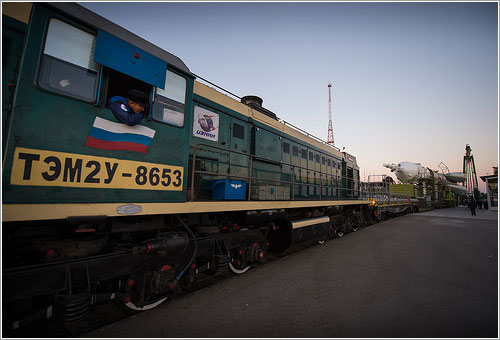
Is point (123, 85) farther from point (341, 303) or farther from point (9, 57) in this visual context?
point (341, 303)

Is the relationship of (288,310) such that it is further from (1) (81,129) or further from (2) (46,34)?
(2) (46,34)

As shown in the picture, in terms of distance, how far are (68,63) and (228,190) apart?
2.72 meters

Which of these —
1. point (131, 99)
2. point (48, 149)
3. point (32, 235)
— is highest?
point (131, 99)

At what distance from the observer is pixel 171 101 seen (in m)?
3.21

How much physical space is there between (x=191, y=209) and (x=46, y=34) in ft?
8.39

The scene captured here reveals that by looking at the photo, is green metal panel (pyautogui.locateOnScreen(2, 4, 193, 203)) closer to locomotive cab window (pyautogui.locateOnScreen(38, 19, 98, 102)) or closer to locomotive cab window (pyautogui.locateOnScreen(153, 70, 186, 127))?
locomotive cab window (pyautogui.locateOnScreen(38, 19, 98, 102))

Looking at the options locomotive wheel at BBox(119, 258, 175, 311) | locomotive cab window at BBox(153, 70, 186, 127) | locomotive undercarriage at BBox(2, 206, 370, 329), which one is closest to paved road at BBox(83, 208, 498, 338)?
locomotive wheel at BBox(119, 258, 175, 311)

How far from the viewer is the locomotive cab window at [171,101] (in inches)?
120

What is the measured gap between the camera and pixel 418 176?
2048cm

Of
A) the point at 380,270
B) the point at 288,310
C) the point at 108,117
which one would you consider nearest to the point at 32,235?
the point at 108,117

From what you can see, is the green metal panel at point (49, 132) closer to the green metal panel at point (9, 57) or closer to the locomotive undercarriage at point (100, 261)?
the green metal panel at point (9, 57)

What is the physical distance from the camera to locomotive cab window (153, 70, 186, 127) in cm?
305

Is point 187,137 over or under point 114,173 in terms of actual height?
over

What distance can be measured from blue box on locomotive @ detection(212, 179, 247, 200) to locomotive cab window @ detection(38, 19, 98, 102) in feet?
7.41
